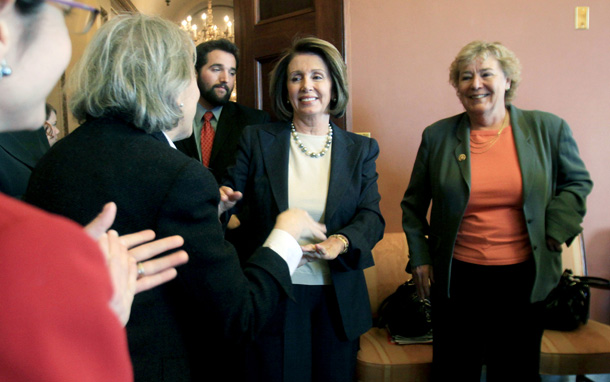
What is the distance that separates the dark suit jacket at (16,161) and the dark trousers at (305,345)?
0.95 m

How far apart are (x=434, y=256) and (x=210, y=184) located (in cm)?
128

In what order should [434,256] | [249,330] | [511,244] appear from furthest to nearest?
[434,256], [511,244], [249,330]

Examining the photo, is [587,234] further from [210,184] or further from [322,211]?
[210,184]

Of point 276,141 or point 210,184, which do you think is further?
point 276,141

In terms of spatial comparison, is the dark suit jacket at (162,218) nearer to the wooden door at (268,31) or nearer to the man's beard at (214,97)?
the man's beard at (214,97)

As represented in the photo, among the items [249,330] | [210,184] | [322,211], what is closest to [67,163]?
[210,184]

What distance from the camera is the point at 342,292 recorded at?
5.23ft

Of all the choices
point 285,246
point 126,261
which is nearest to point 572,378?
point 285,246

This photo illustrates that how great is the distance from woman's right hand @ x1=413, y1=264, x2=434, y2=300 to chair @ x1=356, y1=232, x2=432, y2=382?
30 centimetres

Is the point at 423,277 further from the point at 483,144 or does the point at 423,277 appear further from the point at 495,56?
the point at 495,56

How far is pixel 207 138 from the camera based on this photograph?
2312 millimetres

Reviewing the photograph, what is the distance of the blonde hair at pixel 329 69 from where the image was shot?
1778 mm

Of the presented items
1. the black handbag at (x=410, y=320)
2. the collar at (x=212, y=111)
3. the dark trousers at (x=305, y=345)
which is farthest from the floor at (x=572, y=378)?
the collar at (x=212, y=111)

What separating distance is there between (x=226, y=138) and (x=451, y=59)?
146 centimetres
